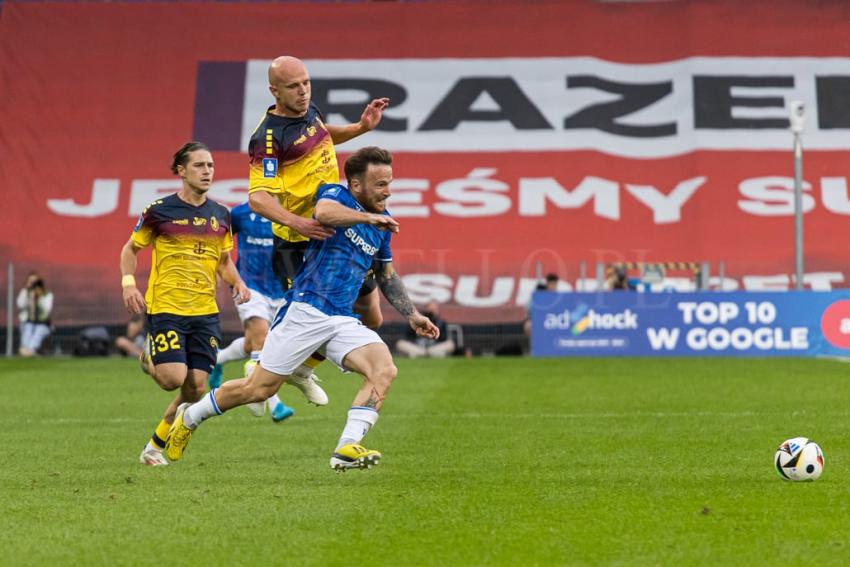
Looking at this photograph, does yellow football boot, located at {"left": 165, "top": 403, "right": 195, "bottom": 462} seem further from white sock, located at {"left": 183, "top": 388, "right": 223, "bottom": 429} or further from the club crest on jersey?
the club crest on jersey

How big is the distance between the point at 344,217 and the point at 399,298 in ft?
3.74

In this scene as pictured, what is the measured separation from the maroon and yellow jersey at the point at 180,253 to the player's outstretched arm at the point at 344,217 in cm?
255

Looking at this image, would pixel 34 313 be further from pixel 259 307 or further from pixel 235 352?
pixel 259 307

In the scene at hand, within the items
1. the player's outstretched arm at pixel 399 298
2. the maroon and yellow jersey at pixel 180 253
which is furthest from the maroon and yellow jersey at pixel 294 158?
the maroon and yellow jersey at pixel 180 253

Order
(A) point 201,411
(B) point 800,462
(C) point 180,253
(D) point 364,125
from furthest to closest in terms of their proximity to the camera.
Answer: (C) point 180,253
(D) point 364,125
(A) point 201,411
(B) point 800,462

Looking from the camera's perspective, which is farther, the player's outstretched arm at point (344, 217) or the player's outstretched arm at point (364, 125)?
the player's outstretched arm at point (364, 125)

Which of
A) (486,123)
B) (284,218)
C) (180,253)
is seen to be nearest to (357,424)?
(284,218)

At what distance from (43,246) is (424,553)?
2661 centimetres

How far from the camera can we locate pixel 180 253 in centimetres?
1070

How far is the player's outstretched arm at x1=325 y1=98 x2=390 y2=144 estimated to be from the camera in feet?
32.7

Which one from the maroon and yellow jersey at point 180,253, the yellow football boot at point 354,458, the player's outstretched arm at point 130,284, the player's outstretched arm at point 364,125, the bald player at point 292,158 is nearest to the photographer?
the yellow football boot at point 354,458

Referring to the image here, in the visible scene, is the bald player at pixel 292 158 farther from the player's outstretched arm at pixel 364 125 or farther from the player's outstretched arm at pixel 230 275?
the player's outstretched arm at pixel 230 275

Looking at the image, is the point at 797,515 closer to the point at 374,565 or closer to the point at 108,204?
the point at 374,565

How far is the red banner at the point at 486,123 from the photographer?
31.1m
